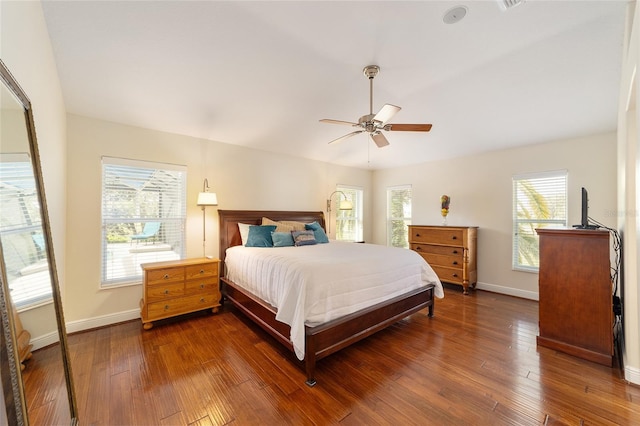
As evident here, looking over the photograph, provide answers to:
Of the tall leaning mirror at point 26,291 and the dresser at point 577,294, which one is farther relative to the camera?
the dresser at point 577,294

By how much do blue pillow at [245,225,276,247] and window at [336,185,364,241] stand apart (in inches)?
92.1

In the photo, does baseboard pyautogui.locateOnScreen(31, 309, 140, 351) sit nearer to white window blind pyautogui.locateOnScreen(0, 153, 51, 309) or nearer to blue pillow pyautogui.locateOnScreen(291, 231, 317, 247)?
white window blind pyautogui.locateOnScreen(0, 153, 51, 309)

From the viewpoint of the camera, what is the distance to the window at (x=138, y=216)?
125 inches

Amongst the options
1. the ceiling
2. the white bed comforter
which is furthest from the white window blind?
the white bed comforter

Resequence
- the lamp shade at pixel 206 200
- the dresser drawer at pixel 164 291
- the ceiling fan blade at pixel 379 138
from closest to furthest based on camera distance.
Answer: the ceiling fan blade at pixel 379 138 → the dresser drawer at pixel 164 291 → the lamp shade at pixel 206 200

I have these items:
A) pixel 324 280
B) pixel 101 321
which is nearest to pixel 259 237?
pixel 324 280

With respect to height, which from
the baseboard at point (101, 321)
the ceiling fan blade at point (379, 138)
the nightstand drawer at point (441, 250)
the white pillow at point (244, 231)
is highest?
the ceiling fan blade at point (379, 138)

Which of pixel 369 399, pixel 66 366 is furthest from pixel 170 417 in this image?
pixel 369 399

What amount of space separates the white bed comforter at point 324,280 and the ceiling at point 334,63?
1.98 meters

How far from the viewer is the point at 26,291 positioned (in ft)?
4.31

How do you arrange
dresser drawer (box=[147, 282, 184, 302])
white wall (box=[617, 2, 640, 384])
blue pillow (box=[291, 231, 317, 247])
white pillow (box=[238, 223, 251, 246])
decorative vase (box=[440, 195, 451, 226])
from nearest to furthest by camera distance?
1. white wall (box=[617, 2, 640, 384])
2. dresser drawer (box=[147, 282, 184, 302])
3. blue pillow (box=[291, 231, 317, 247])
4. white pillow (box=[238, 223, 251, 246])
5. decorative vase (box=[440, 195, 451, 226])

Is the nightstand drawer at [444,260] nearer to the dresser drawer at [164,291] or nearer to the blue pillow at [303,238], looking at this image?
the blue pillow at [303,238]

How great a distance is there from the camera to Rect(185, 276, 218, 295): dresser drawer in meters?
3.28

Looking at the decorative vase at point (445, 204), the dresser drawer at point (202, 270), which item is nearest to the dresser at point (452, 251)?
the decorative vase at point (445, 204)
